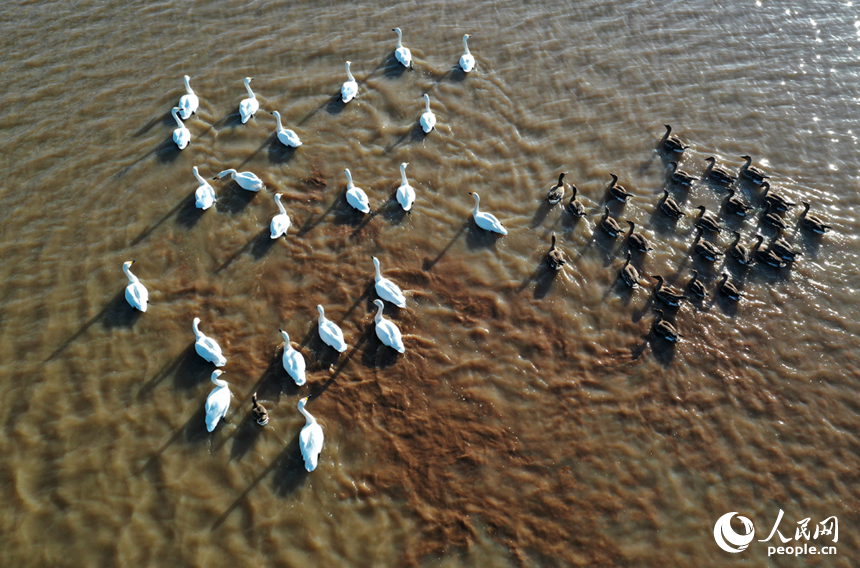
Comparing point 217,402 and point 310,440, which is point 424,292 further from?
point 217,402

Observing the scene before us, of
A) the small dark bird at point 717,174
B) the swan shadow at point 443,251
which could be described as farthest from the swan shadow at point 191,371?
the small dark bird at point 717,174

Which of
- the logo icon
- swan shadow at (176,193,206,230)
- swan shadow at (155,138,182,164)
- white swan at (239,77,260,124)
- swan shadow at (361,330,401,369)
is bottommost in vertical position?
the logo icon

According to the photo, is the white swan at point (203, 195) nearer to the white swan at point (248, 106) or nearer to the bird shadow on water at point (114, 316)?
the white swan at point (248, 106)

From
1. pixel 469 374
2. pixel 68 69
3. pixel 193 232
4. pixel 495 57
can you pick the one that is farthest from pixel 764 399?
pixel 68 69

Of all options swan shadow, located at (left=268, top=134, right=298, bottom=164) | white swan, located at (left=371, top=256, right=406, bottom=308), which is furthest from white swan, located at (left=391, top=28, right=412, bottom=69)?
white swan, located at (left=371, top=256, right=406, bottom=308)

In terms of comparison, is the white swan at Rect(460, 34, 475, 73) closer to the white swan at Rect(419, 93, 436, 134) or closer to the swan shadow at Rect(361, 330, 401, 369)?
the white swan at Rect(419, 93, 436, 134)

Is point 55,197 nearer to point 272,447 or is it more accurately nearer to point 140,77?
point 140,77

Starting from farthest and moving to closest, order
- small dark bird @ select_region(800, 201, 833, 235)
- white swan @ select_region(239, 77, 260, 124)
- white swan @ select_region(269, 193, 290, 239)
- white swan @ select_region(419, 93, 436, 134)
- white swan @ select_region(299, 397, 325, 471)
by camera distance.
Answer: white swan @ select_region(239, 77, 260, 124), white swan @ select_region(419, 93, 436, 134), small dark bird @ select_region(800, 201, 833, 235), white swan @ select_region(269, 193, 290, 239), white swan @ select_region(299, 397, 325, 471)
